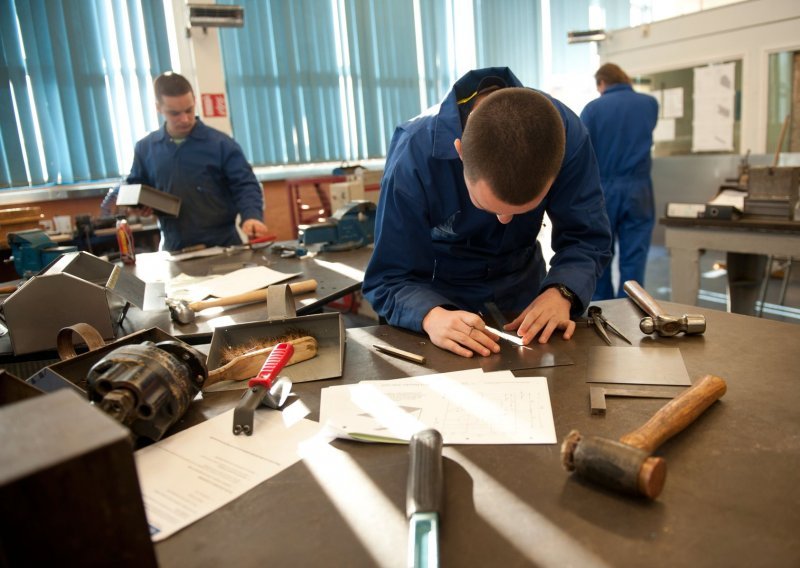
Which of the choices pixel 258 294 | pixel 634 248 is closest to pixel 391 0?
pixel 634 248

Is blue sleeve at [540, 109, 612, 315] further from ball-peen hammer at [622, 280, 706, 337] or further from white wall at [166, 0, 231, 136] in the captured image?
white wall at [166, 0, 231, 136]

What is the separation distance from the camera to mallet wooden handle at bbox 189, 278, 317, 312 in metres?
1.67

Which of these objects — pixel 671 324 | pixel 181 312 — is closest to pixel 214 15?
pixel 181 312

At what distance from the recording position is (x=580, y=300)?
134 centimetres

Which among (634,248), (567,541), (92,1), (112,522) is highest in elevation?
(92,1)

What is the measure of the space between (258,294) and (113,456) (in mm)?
1278

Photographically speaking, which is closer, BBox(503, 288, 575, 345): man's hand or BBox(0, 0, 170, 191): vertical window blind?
BBox(503, 288, 575, 345): man's hand

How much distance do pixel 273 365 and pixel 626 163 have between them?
3364 mm

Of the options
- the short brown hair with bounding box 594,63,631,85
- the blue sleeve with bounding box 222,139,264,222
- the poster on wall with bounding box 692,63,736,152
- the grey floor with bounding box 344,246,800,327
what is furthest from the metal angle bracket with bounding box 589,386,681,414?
the poster on wall with bounding box 692,63,736,152

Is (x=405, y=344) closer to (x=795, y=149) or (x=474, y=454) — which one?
(x=474, y=454)

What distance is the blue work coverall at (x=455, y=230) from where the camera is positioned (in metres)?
1.38

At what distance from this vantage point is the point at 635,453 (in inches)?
27.1

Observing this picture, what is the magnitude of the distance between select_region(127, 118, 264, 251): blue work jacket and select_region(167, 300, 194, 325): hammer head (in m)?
1.42

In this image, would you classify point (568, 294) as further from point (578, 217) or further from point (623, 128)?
point (623, 128)
